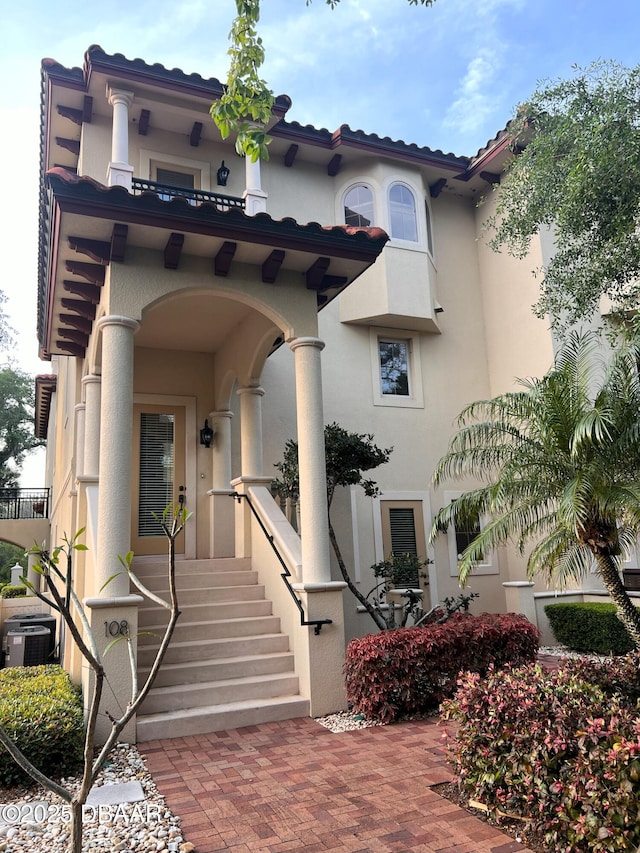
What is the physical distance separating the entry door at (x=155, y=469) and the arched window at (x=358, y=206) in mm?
5153

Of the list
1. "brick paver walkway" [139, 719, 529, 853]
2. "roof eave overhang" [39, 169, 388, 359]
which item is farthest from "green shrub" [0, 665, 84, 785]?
"roof eave overhang" [39, 169, 388, 359]

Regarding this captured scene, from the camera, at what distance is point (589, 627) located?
10.1 meters

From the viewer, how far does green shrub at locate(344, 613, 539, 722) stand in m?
6.45

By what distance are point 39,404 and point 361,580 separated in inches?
554

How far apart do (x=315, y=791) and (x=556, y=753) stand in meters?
1.84

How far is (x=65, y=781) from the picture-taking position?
495 centimetres

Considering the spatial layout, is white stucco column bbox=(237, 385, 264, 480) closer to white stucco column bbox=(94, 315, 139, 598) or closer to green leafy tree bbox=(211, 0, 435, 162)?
white stucco column bbox=(94, 315, 139, 598)

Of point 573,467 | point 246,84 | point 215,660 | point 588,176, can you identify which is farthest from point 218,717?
point 588,176

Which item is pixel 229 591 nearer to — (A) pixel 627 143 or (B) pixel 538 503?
(B) pixel 538 503

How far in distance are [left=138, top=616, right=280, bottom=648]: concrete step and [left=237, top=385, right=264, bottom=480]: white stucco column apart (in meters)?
2.28

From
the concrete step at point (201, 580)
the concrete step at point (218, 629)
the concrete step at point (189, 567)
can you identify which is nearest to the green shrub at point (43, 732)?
the concrete step at point (218, 629)

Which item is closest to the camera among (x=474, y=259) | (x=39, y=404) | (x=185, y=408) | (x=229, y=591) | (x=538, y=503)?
(x=538, y=503)

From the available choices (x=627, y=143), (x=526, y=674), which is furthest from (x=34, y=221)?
(x=526, y=674)

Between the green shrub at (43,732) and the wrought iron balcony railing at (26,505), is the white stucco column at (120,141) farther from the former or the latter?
the wrought iron balcony railing at (26,505)
